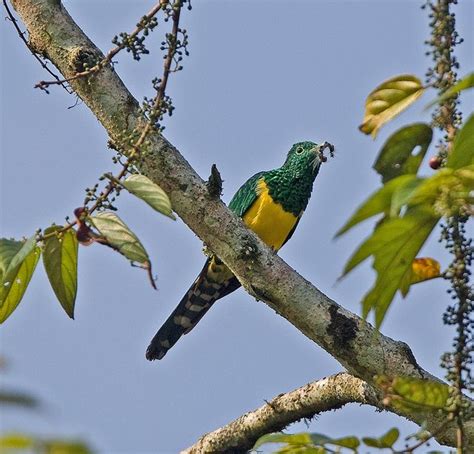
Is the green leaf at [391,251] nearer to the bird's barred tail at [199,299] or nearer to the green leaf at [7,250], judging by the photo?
the green leaf at [7,250]

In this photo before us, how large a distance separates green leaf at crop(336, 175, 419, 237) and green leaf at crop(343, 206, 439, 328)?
121 millimetres

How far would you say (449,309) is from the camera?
81.3 inches

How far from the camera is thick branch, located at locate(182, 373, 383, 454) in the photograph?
4.15m

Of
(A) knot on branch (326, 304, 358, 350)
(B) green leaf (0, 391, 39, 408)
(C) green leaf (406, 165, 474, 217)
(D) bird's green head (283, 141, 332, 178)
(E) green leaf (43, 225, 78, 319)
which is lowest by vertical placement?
(B) green leaf (0, 391, 39, 408)

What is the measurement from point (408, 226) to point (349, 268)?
0.21 m

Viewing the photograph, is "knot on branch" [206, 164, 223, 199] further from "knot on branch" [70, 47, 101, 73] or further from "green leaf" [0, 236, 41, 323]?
"green leaf" [0, 236, 41, 323]

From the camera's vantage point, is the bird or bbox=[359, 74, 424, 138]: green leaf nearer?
bbox=[359, 74, 424, 138]: green leaf

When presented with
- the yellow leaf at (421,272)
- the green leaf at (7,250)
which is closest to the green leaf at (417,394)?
the yellow leaf at (421,272)

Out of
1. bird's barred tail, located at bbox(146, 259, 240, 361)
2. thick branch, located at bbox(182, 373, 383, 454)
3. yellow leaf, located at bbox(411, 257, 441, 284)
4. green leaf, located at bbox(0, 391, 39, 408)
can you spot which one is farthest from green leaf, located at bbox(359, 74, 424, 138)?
bird's barred tail, located at bbox(146, 259, 240, 361)

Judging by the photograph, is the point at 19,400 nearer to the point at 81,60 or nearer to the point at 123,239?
the point at 123,239

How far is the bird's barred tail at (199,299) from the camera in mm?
6508

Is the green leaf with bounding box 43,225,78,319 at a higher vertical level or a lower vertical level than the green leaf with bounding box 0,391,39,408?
higher

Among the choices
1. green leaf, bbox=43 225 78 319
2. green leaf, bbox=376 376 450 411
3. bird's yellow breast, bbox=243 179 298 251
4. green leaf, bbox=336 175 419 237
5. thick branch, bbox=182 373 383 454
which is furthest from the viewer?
bird's yellow breast, bbox=243 179 298 251

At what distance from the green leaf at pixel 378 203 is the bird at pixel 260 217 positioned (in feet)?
15.6
